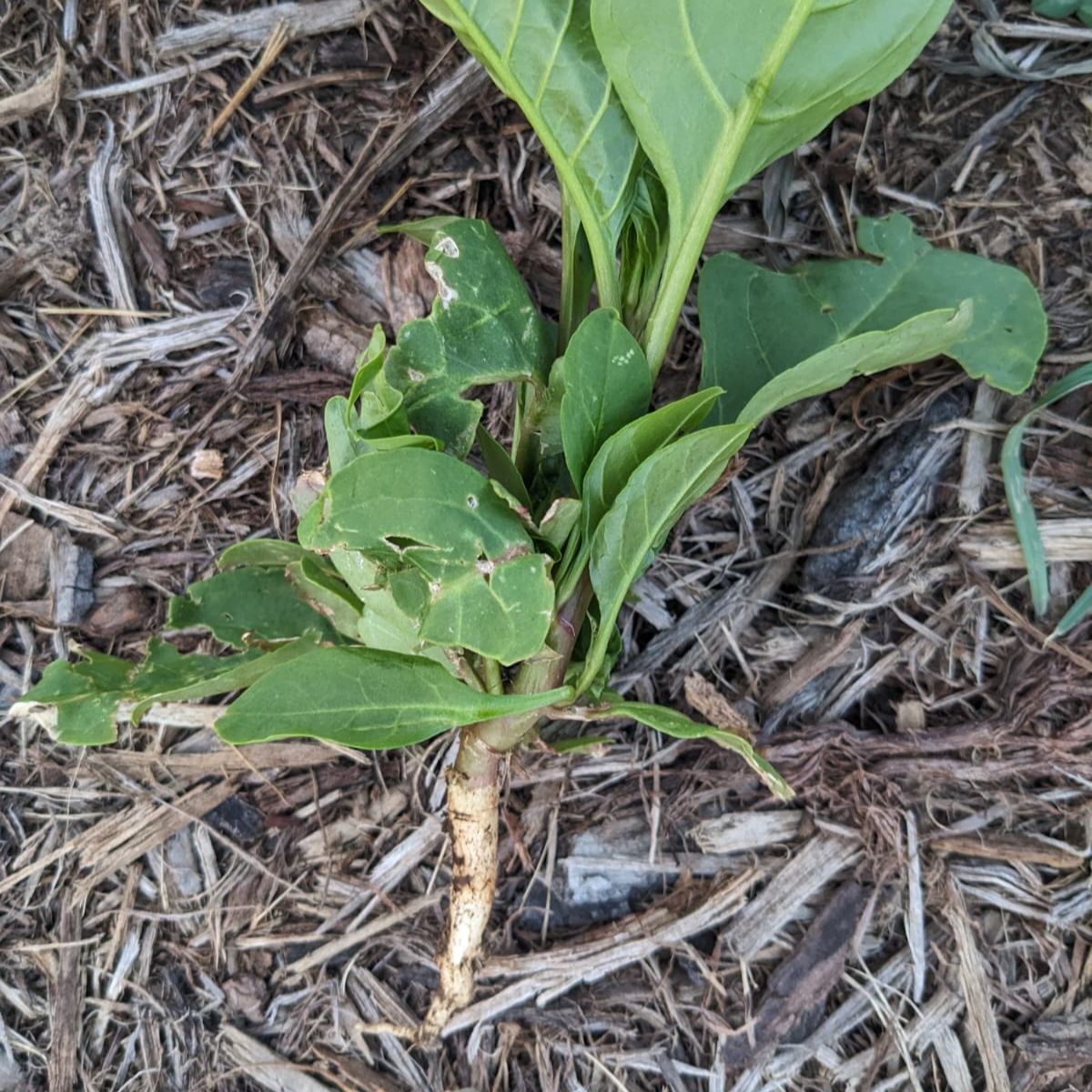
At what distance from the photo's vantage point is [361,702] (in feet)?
3.30

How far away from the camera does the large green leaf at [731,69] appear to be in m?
0.89

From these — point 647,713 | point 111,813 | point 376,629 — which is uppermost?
point 376,629

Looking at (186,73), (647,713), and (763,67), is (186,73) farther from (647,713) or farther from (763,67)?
(647,713)

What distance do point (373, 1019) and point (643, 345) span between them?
1129 millimetres

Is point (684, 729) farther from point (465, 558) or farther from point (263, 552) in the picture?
point (263, 552)

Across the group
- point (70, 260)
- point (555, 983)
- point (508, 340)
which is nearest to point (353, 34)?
point (70, 260)

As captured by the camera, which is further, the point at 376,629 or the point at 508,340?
the point at 376,629

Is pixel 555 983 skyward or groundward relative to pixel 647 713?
groundward

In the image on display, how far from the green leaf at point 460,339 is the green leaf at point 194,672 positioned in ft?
1.18

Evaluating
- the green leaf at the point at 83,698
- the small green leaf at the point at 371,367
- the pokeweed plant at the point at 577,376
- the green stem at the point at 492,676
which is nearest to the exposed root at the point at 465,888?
the pokeweed plant at the point at 577,376

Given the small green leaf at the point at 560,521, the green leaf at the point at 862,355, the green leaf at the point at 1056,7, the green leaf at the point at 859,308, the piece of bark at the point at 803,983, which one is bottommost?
the piece of bark at the point at 803,983

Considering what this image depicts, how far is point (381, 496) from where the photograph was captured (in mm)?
862

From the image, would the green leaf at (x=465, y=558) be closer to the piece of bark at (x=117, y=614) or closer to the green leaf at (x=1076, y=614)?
the piece of bark at (x=117, y=614)

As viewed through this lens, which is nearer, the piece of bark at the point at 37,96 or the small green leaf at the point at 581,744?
the small green leaf at the point at 581,744
